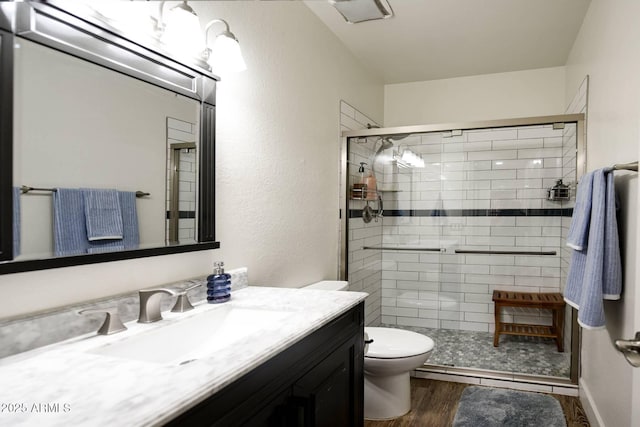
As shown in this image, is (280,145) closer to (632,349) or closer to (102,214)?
(102,214)

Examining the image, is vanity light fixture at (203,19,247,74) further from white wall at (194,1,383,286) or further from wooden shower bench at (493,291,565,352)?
wooden shower bench at (493,291,565,352)

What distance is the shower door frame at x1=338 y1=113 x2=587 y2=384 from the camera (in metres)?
2.83

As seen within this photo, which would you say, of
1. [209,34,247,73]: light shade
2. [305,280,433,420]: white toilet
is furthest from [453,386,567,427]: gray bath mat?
[209,34,247,73]: light shade

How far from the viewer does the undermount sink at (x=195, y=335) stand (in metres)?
1.21

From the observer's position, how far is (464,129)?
3.15 m

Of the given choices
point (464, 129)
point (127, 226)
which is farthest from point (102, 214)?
point (464, 129)

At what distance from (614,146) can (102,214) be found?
7.13 ft

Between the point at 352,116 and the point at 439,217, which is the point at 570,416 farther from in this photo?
the point at 352,116

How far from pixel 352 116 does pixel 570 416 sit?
240cm

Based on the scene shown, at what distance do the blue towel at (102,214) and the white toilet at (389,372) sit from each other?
4.86 ft

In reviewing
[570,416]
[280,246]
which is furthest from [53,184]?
[570,416]

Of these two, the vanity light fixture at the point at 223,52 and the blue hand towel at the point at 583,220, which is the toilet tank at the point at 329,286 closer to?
the blue hand towel at the point at 583,220

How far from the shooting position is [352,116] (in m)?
3.46

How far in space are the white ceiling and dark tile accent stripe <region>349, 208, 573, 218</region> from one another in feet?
3.97
